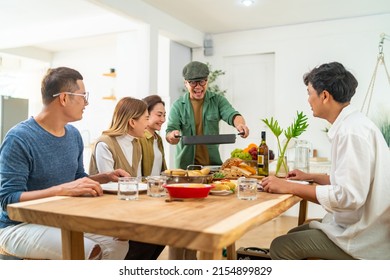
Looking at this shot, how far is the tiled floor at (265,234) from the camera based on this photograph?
337 cm

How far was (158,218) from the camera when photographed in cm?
98

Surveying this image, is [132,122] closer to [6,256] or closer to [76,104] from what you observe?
[76,104]

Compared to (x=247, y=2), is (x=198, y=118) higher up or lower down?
lower down

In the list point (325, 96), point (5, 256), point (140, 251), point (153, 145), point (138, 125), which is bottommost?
point (140, 251)

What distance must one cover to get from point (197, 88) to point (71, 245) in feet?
5.72

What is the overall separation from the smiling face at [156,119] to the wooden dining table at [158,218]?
1.33 m

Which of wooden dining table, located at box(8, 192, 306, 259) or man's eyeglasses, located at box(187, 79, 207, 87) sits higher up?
man's eyeglasses, located at box(187, 79, 207, 87)

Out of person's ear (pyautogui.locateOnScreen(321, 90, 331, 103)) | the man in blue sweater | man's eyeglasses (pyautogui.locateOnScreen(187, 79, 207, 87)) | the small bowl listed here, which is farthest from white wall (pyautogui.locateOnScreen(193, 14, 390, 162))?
the small bowl

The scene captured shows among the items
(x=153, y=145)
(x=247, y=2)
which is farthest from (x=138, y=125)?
(x=247, y=2)

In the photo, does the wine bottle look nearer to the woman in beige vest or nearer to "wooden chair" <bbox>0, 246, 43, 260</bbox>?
the woman in beige vest

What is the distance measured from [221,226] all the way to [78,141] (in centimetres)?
119

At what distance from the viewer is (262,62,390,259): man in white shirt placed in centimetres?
132

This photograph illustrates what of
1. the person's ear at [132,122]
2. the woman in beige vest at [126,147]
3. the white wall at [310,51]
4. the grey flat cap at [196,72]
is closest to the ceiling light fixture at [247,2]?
the white wall at [310,51]
